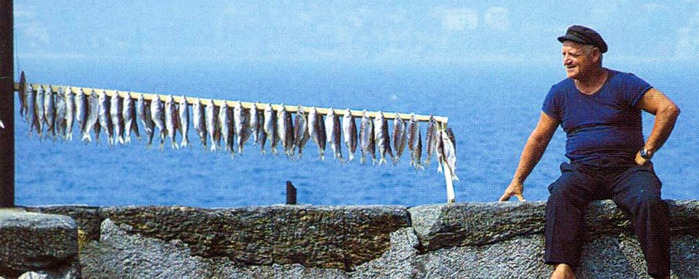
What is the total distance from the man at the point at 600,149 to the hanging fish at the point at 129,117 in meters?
4.05

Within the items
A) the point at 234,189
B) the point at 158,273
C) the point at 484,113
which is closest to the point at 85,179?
the point at 234,189

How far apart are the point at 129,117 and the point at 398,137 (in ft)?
6.57

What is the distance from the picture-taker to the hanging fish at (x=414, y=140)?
29.8 ft

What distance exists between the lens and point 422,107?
102 metres

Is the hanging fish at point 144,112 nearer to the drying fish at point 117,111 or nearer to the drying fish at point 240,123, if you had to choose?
the drying fish at point 117,111

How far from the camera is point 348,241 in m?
5.93

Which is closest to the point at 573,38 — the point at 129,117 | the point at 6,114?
the point at 6,114

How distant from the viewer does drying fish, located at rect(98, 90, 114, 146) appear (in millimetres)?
9523

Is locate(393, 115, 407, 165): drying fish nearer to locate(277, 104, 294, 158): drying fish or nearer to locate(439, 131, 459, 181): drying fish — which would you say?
locate(439, 131, 459, 181): drying fish

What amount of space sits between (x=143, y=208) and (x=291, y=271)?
715 millimetres

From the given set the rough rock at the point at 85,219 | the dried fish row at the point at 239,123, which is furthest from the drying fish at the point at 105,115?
the rough rock at the point at 85,219

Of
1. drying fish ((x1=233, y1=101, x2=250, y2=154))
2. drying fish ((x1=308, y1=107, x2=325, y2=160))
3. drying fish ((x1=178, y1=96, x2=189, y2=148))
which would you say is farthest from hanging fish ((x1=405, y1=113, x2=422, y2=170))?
drying fish ((x1=178, y1=96, x2=189, y2=148))

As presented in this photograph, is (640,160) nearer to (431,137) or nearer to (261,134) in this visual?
(431,137)

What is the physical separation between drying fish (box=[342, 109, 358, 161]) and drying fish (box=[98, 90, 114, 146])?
5.61 ft
